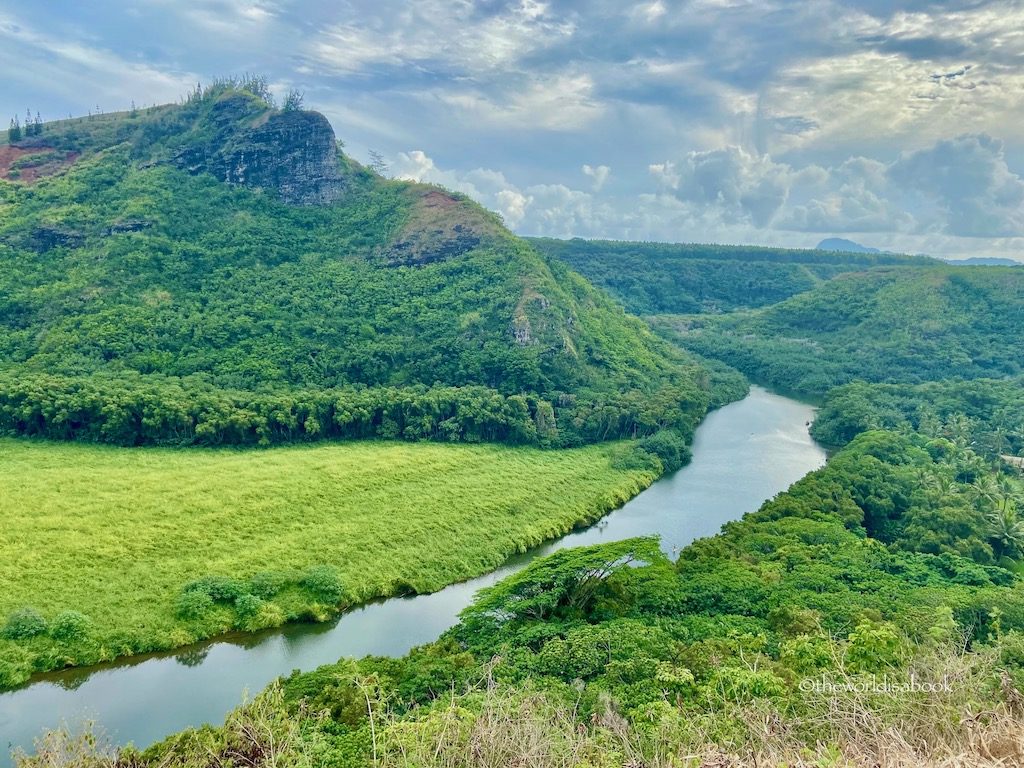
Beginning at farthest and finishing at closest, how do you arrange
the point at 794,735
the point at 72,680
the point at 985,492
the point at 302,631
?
the point at 985,492
the point at 302,631
the point at 72,680
the point at 794,735

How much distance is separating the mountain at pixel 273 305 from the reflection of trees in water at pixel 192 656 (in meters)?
26.9

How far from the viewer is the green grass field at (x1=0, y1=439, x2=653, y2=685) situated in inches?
1193

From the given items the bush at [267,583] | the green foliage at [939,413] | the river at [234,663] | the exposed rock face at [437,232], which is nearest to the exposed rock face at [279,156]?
the exposed rock face at [437,232]

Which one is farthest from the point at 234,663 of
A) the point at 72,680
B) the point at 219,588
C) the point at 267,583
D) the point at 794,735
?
the point at 794,735

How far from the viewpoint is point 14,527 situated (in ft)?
116

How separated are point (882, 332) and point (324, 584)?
11775 centimetres

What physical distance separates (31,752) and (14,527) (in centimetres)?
1705

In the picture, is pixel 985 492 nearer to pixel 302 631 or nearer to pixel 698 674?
pixel 698 674

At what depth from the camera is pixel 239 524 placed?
127ft

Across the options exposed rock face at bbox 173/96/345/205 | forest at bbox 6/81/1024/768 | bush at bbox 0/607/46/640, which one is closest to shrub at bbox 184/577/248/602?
forest at bbox 6/81/1024/768

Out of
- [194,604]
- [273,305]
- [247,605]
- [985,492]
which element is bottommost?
[247,605]

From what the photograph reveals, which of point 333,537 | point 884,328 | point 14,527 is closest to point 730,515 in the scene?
point 333,537

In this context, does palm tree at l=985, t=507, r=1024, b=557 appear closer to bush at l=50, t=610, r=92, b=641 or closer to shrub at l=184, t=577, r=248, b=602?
shrub at l=184, t=577, r=248, b=602

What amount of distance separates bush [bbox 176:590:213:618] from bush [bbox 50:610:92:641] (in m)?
3.59
